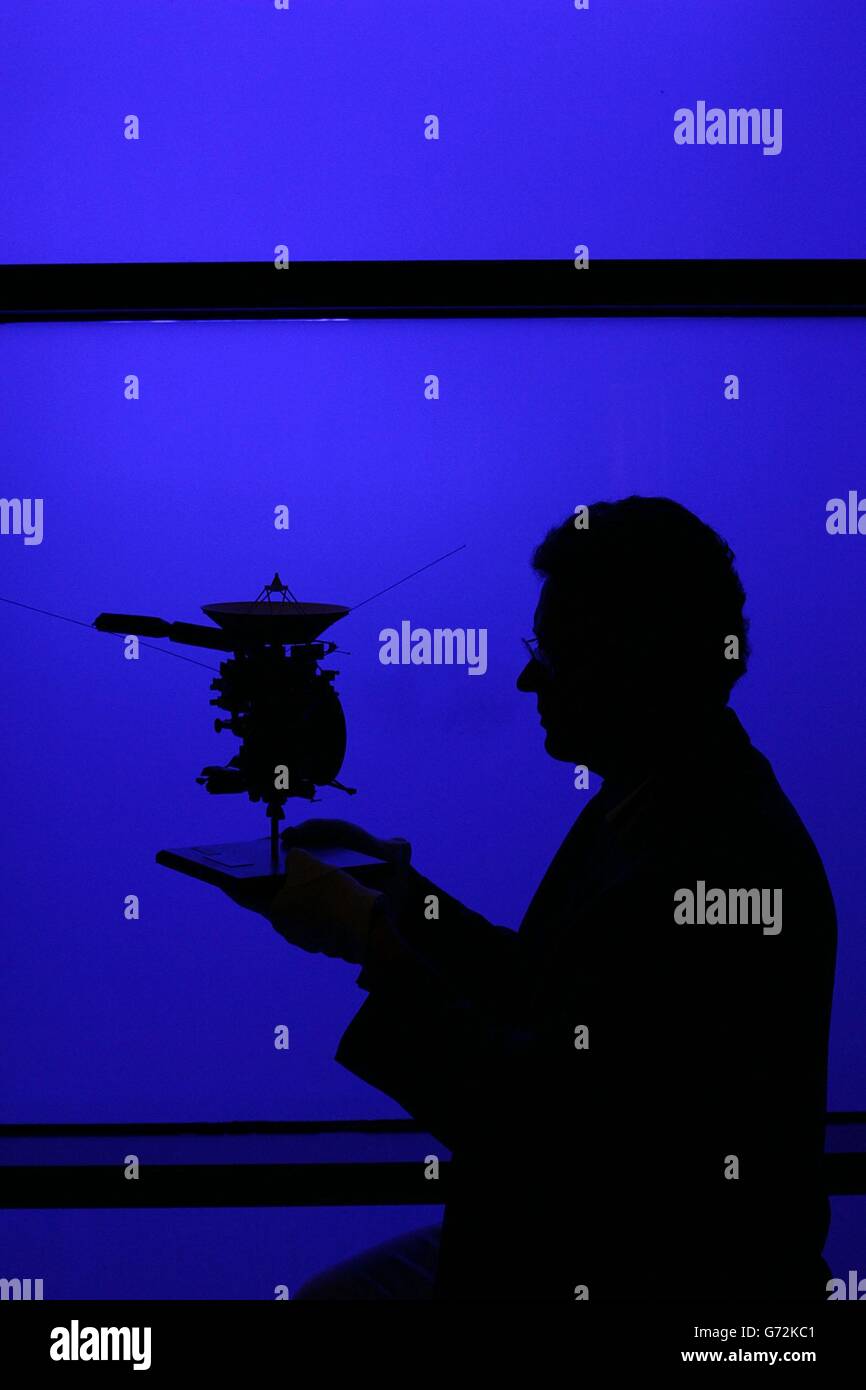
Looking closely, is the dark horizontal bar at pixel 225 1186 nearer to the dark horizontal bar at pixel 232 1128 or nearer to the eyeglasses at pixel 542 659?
the dark horizontal bar at pixel 232 1128

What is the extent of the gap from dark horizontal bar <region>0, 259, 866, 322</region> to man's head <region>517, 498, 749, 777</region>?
0.58 meters

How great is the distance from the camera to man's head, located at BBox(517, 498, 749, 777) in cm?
107

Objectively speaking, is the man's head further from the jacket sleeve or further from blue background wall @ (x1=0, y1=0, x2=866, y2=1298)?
blue background wall @ (x1=0, y1=0, x2=866, y2=1298)

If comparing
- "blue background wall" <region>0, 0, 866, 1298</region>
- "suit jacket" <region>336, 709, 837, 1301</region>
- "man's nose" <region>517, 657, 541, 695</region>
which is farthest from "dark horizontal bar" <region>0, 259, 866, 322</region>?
"suit jacket" <region>336, 709, 837, 1301</region>

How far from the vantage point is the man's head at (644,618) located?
1.07m

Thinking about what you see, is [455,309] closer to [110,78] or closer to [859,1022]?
[110,78]

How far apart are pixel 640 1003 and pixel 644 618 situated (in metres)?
0.41

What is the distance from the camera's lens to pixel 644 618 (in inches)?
42.2

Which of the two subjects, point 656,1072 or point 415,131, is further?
point 415,131

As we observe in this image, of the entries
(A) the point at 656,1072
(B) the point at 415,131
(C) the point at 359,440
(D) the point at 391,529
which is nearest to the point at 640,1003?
(A) the point at 656,1072

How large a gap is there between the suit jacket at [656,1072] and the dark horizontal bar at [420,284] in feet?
2.63

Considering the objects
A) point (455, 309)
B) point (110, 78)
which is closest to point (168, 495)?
point (455, 309)

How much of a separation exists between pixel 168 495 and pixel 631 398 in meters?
0.78

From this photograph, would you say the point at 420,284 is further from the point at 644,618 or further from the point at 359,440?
the point at 644,618
